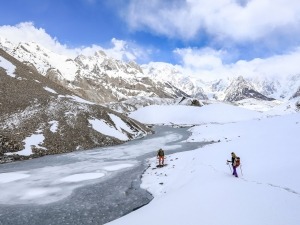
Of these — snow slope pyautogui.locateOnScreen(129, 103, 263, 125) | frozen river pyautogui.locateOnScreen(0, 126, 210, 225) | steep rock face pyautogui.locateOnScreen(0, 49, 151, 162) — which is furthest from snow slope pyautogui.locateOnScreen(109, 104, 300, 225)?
snow slope pyautogui.locateOnScreen(129, 103, 263, 125)

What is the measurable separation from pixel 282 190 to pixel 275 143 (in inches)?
785

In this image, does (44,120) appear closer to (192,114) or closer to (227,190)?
(227,190)

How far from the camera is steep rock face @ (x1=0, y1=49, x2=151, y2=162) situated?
55.0 meters

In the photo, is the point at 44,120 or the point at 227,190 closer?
the point at 227,190

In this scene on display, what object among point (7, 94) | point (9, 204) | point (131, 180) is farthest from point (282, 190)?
point (7, 94)

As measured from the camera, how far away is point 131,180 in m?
33.9

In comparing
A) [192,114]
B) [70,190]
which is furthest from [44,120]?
[192,114]

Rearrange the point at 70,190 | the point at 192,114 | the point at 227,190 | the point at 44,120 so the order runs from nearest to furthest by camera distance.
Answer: the point at 227,190 < the point at 70,190 < the point at 44,120 < the point at 192,114

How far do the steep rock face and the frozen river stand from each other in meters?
7.85

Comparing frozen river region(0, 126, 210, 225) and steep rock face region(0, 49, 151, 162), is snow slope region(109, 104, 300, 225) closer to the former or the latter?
frozen river region(0, 126, 210, 225)

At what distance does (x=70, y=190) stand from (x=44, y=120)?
37205 millimetres

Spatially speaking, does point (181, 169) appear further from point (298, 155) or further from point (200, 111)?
point (200, 111)

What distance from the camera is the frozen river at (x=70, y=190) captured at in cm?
2317

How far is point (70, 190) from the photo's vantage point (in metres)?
30.0
